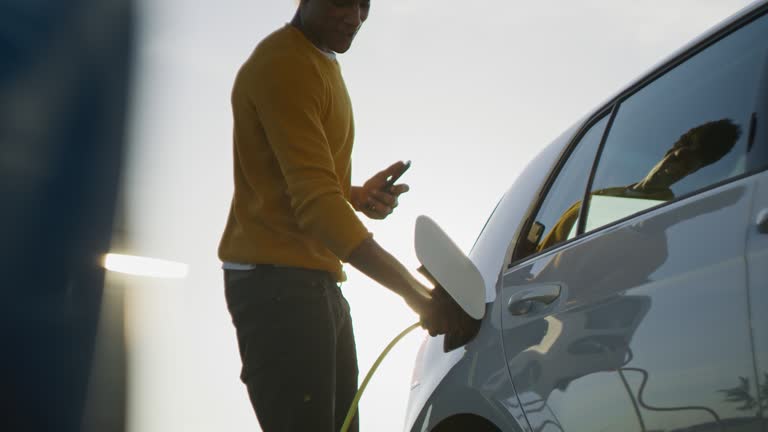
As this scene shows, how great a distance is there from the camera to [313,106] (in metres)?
2.12

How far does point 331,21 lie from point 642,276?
928mm

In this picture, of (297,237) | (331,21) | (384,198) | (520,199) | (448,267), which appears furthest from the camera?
(520,199)

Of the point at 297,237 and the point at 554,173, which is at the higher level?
the point at 554,173

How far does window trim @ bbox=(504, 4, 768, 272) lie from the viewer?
1756 mm

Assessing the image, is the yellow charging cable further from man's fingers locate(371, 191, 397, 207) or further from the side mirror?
man's fingers locate(371, 191, 397, 207)

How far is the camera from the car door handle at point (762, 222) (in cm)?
153

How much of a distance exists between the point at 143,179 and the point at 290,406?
1.94m

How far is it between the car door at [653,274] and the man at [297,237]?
0.88 feet

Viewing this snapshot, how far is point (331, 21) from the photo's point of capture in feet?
7.39

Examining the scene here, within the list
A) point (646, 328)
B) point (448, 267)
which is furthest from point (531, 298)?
point (646, 328)

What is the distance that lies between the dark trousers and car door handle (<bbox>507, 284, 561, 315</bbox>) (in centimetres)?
38

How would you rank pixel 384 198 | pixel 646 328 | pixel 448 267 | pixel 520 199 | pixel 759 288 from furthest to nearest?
1. pixel 520 199
2. pixel 384 198
3. pixel 448 267
4. pixel 646 328
5. pixel 759 288

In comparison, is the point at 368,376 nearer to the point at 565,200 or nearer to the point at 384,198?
the point at 384,198

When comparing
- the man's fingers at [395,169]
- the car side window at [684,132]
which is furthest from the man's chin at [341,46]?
the car side window at [684,132]
